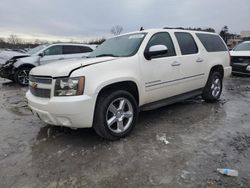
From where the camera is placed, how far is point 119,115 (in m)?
3.86

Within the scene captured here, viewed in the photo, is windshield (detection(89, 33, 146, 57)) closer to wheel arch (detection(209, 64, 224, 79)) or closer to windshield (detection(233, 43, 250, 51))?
wheel arch (detection(209, 64, 224, 79))

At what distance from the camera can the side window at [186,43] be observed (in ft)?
16.4

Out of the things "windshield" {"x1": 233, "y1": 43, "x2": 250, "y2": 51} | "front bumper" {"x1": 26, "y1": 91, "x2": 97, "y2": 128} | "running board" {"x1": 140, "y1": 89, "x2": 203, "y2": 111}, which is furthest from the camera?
"windshield" {"x1": 233, "y1": 43, "x2": 250, "y2": 51}

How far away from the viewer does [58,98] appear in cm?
338

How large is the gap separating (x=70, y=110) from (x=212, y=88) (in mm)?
4030

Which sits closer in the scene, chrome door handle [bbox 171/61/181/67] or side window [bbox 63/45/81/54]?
chrome door handle [bbox 171/61/181/67]

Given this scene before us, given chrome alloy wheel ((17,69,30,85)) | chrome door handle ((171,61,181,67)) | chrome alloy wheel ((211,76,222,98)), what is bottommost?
chrome alloy wheel ((17,69,30,85))

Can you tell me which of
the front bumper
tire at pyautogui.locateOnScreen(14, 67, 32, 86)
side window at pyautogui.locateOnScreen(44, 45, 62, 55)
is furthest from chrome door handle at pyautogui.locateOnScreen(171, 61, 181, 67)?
tire at pyautogui.locateOnScreen(14, 67, 32, 86)

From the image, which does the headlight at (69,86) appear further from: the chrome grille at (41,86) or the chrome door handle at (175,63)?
the chrome door handle at (175,63)

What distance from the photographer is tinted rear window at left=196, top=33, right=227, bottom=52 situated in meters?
5.68

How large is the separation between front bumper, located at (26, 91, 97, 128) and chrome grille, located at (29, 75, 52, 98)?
0.40 ft

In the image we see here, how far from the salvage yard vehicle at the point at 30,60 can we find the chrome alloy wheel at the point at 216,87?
5715 mm

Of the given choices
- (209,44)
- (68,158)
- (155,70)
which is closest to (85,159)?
(68,158)

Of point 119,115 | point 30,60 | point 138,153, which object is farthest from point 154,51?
point 30,60
